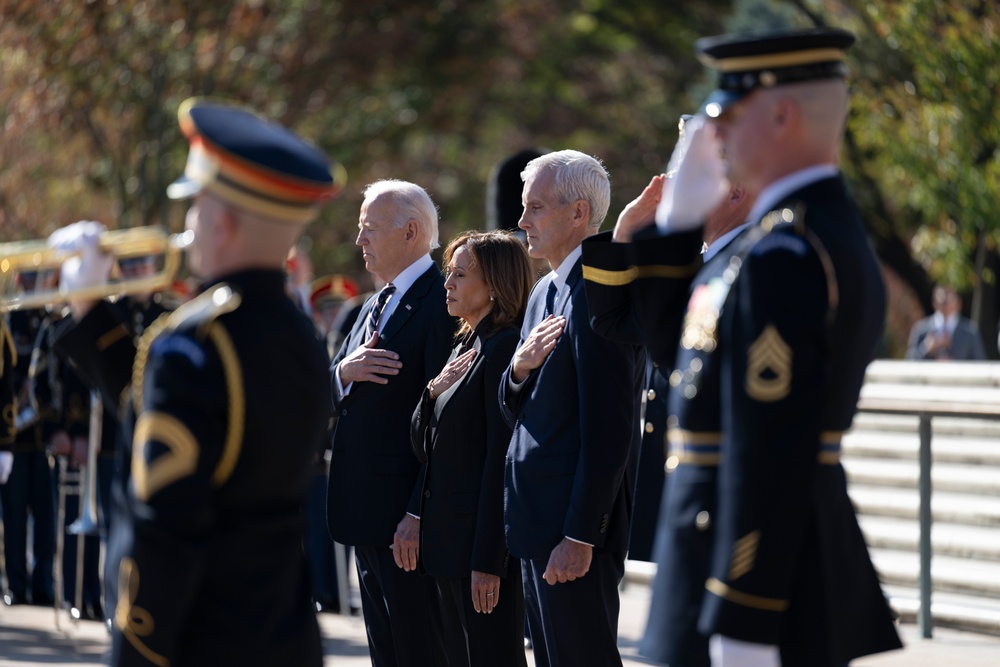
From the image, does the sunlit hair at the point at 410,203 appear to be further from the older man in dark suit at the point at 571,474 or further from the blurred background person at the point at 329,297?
the blurred background person at the point at 329,297

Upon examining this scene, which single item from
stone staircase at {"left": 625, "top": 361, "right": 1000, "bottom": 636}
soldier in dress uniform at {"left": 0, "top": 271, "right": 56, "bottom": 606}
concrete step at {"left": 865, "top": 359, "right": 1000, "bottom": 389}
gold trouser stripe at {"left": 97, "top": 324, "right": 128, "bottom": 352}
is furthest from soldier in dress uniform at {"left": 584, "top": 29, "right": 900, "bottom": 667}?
soldier in dress uniform at {"left": 0, "top": 271, "right": 56, "bottom": 606}

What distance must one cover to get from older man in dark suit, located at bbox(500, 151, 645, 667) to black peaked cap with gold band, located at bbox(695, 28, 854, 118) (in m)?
1.65

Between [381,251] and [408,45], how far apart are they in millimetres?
16700

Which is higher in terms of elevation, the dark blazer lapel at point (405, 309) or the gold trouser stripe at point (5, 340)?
the dark blazer lapel at point (405, 309)

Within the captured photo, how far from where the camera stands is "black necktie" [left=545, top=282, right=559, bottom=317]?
5238 mm

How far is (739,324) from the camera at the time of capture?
3256mm

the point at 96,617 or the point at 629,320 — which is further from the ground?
the point at 629,320

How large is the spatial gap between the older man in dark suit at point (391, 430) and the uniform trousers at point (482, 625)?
14 cm

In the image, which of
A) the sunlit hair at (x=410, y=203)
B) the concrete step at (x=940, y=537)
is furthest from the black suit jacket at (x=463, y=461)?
the concrete step at (x=940, y=537)

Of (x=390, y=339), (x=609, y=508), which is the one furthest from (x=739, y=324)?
(x=390, y=339)

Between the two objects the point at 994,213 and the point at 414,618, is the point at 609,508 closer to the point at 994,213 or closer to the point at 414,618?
the point at 414,618

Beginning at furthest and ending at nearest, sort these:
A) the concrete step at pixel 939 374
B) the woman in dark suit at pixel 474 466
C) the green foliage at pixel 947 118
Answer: the green foliage at pixel 947 118
the concrete step at pixel 939 374
the woman in dark suit at pixel 474 466

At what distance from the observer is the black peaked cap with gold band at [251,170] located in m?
3.33

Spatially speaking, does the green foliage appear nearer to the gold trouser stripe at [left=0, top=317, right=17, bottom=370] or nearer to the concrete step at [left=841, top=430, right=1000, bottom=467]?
the concrete step at [left=841, top=430, right=1000, bottom=467]
